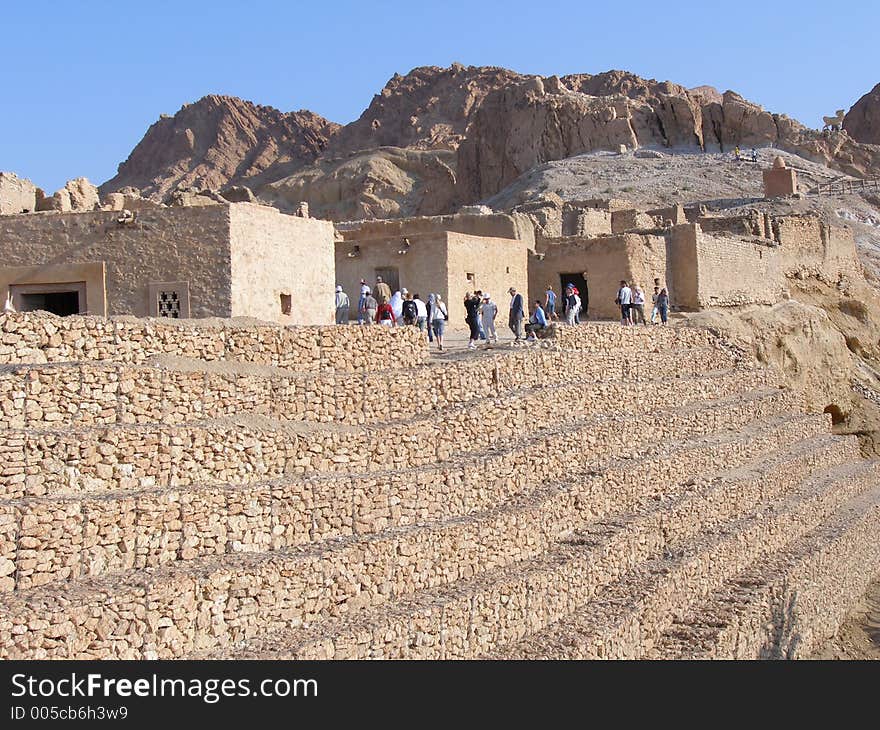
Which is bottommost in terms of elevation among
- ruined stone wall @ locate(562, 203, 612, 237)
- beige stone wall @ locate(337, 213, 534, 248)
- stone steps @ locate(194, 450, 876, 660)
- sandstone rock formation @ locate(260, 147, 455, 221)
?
stone steps @ locate(194, 450, 876, 660)

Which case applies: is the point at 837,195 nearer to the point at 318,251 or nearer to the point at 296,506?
the point at 318,251

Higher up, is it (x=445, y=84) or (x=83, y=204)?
(x=445, y=84)

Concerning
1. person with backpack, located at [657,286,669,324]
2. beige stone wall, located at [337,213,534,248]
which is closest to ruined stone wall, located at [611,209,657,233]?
beige stone wall, located at [337,213,534,248]

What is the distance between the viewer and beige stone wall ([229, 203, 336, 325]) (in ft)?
47.2

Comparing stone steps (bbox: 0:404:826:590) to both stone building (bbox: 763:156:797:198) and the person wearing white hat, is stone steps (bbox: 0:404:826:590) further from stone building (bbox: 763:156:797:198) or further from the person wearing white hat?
stone building (bbox: 763:156:797:198)

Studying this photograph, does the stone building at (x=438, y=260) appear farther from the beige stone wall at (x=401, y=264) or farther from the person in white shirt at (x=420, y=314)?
the person in white shirt at (x=420, y=314)

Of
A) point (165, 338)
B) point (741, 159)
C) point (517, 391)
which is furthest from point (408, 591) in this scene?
point (741, 159)

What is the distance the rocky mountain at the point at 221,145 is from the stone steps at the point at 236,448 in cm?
7657

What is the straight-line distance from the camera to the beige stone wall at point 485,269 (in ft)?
68.8

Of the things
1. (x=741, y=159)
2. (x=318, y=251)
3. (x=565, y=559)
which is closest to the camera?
(x=565, y=559)

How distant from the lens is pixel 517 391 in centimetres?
1424

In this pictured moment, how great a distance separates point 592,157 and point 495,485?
144 feet

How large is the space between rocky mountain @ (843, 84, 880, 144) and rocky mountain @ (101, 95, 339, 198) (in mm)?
45855

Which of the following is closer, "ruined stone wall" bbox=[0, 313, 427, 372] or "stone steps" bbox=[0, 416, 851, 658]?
"stone steps" bbox=[0, 416, 851, 658]
